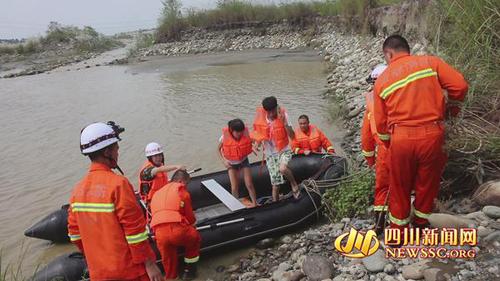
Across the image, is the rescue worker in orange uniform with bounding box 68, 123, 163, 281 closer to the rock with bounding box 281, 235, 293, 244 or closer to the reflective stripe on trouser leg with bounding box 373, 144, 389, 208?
the reflective stripe on trouser leg with bounding box 373, 144, 389, 208

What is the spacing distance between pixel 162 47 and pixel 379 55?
24.7 metres

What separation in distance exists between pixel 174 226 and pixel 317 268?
1537 mm

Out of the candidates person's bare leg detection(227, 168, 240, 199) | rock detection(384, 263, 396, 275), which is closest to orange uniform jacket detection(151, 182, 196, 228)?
person's bare leg detection(227, 168, 240, 199)

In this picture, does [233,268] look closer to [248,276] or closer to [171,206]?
[248,276]

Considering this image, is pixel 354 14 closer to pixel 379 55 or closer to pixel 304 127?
pixel 379 55

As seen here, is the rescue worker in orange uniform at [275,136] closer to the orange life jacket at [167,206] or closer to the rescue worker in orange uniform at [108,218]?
the orange life jacket at [167,206]

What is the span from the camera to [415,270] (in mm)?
2959

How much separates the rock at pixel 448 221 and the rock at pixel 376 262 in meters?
0.49

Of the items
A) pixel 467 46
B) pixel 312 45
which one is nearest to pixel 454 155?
pixel 467 46

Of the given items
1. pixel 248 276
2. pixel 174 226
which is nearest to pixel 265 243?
pixel 248 276

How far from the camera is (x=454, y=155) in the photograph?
12.9ft

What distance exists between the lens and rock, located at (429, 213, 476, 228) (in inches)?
128

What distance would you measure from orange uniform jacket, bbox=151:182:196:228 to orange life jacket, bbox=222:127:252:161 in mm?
1254

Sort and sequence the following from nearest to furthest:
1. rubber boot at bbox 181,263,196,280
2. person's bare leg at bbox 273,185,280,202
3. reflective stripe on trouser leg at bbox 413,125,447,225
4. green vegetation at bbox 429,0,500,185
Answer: reflective stripe on trouser leg at bbox 413,125,447,225, green vegetation at bbox 429,0,500,185, rubber boot at bbox 181,263,196,280, person's bare leg at bbox 273,185,280,202
